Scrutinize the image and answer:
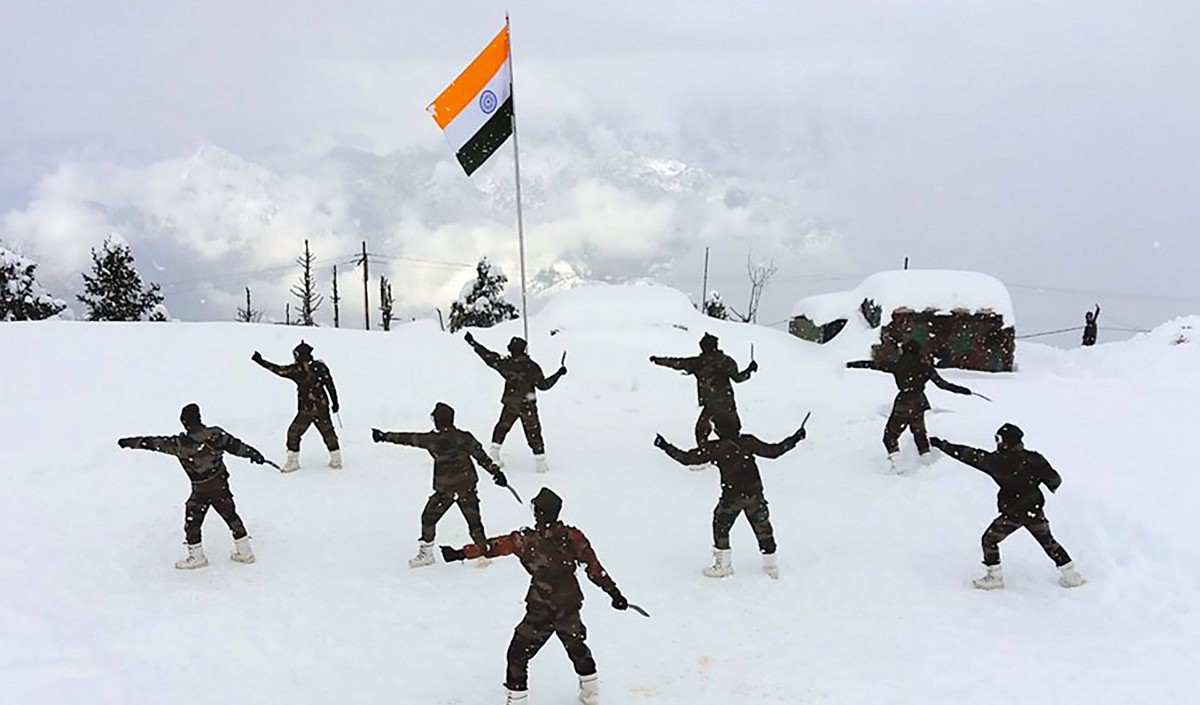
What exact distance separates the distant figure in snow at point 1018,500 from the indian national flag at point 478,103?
1037 centimetres

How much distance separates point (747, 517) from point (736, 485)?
324 mm

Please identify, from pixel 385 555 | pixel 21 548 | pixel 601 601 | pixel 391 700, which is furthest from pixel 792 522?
pixel 21 548

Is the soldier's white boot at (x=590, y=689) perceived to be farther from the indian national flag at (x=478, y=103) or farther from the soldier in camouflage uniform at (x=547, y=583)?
the indian national flag at (x=478, y=103)

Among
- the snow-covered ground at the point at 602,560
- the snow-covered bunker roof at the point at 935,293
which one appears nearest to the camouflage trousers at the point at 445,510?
the snow-covered ground at the point at 602,560

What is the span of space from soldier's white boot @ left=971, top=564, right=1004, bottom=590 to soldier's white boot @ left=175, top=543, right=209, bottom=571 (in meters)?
7.48

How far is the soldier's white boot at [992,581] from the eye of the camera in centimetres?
763

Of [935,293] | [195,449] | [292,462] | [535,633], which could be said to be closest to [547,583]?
[535,633]

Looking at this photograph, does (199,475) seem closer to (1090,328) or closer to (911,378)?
(911,378)

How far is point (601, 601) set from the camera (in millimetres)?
7582

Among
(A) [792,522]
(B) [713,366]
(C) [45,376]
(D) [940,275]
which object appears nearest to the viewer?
(A) [792,522]

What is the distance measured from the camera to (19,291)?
1463 inches

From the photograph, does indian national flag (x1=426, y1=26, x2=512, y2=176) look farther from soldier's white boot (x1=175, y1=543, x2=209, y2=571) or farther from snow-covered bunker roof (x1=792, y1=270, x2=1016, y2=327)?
snow-covered bunker roof (x1=792, y1=270, x2=1016, y2=327)

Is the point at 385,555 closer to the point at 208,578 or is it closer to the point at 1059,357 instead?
the point at 208,578

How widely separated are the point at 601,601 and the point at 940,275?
16.1m
